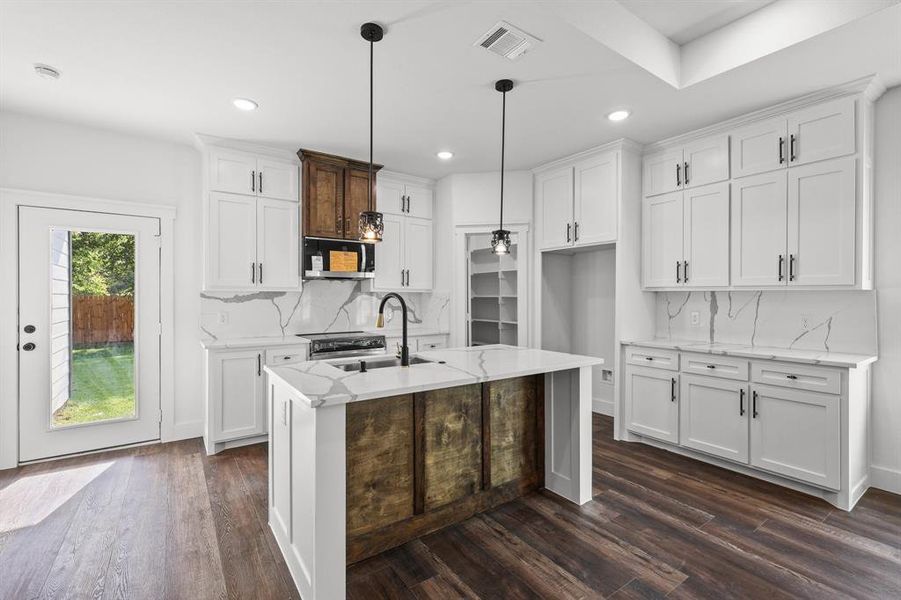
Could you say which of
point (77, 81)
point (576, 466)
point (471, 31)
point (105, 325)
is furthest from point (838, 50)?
point (105, 325)

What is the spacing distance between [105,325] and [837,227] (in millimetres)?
5668

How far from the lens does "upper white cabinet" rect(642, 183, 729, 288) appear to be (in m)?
3.54

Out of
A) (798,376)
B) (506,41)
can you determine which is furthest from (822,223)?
(506,41)

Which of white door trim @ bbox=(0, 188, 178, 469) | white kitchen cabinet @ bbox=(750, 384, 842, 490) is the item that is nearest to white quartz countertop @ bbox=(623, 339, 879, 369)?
white kitchen cabinet @ bbox=(750, 384, 842, 490)

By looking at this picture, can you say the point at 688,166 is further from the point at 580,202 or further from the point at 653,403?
the point at 653,403

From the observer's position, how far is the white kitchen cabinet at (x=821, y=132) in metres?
2.89

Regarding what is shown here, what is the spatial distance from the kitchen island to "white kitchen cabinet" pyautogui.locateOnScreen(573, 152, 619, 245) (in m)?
1.66

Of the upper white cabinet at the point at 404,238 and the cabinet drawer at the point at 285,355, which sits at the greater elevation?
the upper white cabinet at the point at 404,238

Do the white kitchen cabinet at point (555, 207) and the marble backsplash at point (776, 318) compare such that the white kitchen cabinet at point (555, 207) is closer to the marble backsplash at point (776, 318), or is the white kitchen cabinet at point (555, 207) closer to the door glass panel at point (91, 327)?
the marble backsplash at point (776, 318)

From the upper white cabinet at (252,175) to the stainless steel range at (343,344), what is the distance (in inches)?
54.7

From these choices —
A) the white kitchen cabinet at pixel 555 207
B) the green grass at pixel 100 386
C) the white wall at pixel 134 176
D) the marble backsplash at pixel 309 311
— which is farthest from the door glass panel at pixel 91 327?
the white kitchen cabinet at pixel 555 207

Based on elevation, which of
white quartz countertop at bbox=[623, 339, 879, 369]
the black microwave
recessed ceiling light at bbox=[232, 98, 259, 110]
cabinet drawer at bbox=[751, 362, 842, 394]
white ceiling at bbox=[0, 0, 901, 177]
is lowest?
cabinet drawer at bbox=[751, 362, 842, 394]

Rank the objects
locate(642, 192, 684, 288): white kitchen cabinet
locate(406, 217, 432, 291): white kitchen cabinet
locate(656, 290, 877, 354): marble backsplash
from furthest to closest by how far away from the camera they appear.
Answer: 1. locate(406, 217, 432, 291): white kitchen cabinet
2. locate(642, 192, 684, 288): white kitchen cabinet
3. locate(656, 290, 877, 354): marble backsplash

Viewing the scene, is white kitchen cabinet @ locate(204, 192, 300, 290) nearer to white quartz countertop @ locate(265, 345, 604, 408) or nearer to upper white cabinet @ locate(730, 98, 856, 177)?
white quartz countertop @ locate(265, 345, 604, 408)
